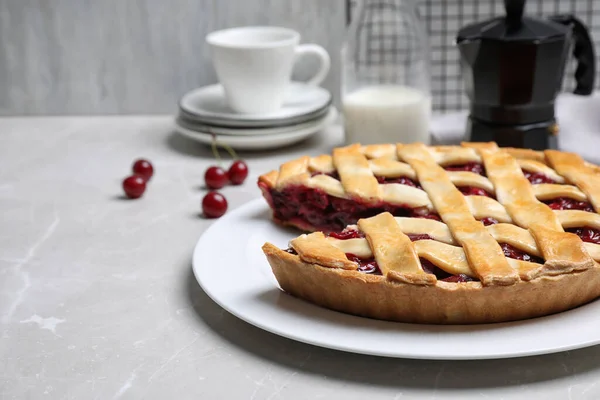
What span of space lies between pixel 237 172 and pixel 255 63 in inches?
10.3

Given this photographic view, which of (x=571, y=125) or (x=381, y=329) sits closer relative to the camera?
(x=381, y=329)

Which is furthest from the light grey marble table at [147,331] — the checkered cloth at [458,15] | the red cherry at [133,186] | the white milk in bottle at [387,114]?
the checkered cloth at [458,15]

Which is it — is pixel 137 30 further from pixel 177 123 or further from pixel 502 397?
pixel 502 397

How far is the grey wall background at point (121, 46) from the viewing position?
2.14 metres

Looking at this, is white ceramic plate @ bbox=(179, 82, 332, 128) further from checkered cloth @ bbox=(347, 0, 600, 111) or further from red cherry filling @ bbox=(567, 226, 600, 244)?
red cherry filling @ bbox=(567, 226, 600, 244)

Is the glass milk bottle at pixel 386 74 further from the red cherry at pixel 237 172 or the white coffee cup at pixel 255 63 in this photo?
the red cherry at pixel 237 172

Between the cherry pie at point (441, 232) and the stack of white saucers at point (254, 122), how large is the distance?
38cm

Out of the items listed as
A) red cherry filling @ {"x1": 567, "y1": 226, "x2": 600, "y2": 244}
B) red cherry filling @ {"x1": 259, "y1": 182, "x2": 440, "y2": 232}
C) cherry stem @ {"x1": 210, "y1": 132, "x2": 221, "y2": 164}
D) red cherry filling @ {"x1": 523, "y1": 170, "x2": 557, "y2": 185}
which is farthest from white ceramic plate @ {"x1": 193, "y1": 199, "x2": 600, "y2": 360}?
cherry stem @ {"x1": 210, "y1": 132, "x2": 221, "y2": 164}

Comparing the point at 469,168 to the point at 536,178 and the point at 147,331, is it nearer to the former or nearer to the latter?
the point at 536,178

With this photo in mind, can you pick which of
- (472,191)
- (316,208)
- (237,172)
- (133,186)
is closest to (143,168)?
(133,186)

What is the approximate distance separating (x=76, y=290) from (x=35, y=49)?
1.11 meters

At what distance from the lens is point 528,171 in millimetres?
1450

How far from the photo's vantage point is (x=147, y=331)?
1.17 m

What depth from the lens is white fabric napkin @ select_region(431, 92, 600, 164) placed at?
182 cm
